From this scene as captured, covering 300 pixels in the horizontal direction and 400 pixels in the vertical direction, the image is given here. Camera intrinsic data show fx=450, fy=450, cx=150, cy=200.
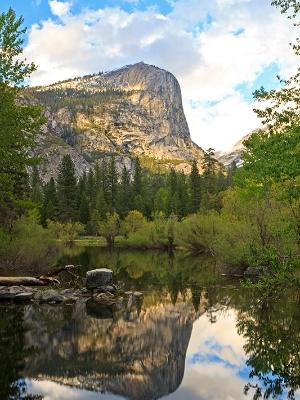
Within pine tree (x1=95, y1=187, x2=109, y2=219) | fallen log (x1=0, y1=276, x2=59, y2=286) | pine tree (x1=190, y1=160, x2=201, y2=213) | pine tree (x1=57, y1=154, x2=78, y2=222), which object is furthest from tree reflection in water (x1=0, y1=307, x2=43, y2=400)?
pine tree (x1=190, y1=160, x2=201, y2=213)

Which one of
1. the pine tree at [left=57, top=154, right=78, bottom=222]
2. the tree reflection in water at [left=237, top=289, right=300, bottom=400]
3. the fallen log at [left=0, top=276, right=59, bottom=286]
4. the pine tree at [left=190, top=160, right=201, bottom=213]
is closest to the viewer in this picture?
the tree reflection in water at [left=237, top=289, right=300, bottom=400]

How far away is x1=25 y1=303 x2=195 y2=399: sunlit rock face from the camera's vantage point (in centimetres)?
1166

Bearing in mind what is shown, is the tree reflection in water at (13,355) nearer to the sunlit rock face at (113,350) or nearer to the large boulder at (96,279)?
the sunlit rock face at (113,350)

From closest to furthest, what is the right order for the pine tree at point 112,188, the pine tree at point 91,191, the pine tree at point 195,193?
the pine tree at point 195,193
the pine tree at point 91,191
the pine tree at point 112,188

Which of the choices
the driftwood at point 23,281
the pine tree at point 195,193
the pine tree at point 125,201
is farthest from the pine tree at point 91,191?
the driftwood at point 23,281

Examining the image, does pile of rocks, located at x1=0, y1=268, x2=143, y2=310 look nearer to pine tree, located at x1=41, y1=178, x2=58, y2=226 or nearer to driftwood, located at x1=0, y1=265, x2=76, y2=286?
driftwood, located at x1=0, y1=265, x2=76, y2=286

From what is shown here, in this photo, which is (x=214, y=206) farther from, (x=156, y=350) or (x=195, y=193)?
(x=156, y=350)

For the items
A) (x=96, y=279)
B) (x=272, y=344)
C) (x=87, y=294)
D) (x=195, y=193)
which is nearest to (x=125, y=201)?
(x=195, y=193)

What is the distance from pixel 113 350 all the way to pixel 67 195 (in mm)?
89897

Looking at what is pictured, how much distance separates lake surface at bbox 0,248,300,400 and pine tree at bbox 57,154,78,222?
78.9 metres

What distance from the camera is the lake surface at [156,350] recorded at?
11273mm

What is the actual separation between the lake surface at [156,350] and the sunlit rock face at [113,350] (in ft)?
0.10

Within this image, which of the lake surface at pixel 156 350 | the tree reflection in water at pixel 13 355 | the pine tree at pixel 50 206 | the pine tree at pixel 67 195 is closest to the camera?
the tree reflection in water at pixel 13 355

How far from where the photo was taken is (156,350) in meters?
14.7
